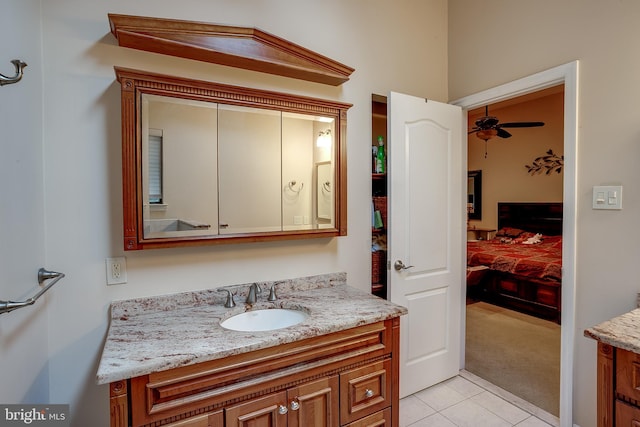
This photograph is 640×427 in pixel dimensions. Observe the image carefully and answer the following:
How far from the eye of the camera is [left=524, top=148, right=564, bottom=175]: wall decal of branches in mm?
5344

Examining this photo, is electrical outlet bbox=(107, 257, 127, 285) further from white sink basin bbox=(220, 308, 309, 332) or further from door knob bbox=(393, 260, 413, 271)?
door knob bbox=(393, 260, 413, 271)

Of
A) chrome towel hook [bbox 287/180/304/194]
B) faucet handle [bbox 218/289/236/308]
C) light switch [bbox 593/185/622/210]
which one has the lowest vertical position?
faucet handle [bbox 218/289/236/308]

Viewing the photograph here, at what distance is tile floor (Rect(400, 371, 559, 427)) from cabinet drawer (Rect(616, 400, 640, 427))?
98 cm

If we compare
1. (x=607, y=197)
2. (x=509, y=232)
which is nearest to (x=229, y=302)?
(x=607, y=197)

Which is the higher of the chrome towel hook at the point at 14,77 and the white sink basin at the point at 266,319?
the chrome towel hook at the point at 14,77

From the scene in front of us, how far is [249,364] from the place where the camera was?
4.07 feet

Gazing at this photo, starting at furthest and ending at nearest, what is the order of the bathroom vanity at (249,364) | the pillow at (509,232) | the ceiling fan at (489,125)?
the pillow at (509,232) < the ceiling fan at (489,125) < the bathroom vanity at (249,364)

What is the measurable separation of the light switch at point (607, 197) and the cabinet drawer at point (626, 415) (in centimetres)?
100

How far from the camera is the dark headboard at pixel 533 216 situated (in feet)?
17.5

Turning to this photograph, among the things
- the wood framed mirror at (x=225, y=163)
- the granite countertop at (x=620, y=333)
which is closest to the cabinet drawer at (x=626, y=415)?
the granite countertop at (x=620, y=333)

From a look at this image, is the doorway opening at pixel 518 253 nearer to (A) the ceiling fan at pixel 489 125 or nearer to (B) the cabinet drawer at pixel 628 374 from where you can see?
(A) the ceiling fan at pixel 489 125

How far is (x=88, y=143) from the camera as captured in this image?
1.46 m

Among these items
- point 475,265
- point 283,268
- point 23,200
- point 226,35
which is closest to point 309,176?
point 283,268

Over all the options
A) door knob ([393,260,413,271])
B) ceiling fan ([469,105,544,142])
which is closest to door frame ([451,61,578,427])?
door knob ([393,260,413,271])
